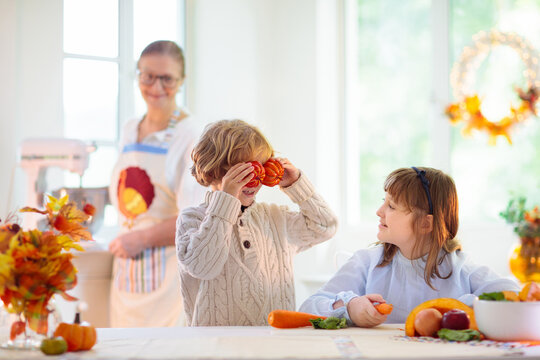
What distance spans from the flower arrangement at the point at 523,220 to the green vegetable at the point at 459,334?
1.73m

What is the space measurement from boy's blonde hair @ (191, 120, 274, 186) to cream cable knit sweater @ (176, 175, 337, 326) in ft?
0.22

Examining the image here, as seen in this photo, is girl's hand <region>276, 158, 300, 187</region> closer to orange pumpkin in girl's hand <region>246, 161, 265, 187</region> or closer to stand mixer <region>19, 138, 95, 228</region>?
orange pumpkin in girl's hand <region>246, 161, 265, 187</region>

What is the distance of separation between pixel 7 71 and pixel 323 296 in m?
2.00

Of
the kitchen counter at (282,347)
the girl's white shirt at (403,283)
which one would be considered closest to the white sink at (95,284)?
the girl's white shirt at (403,283)

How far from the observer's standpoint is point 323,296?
1766 millimetres

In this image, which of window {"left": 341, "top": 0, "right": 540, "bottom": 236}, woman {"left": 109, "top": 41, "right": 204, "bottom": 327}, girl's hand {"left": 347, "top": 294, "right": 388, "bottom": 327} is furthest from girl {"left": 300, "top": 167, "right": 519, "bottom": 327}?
window {"left": 341, "top": 0, "right": 540, "bottom": 236}

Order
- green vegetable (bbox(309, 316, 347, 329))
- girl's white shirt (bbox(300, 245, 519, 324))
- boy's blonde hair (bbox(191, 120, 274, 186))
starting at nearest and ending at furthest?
green vegetable (bbox(309, 316, 347, 329)) < girl's white shirt (bbox(300, 245, 519, 324)) < boy's blonde hair (bbox(191, 120, 274, 186))

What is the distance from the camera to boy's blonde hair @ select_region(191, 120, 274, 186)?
1854mm

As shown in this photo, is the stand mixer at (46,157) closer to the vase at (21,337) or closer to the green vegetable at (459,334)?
the vase at (21,337)

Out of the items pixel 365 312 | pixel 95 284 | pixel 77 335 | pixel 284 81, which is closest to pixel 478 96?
pixel 284 81

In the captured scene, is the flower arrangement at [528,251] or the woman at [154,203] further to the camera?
the flower arrangement at [528,251]

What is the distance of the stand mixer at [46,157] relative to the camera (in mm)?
2684

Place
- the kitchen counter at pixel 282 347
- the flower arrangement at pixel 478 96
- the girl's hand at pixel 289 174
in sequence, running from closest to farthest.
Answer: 1. the kitchen counter at pixel 282 347
2. the girl's hand at pixel 289 174
3. the flower arrangement at pixel 478 96

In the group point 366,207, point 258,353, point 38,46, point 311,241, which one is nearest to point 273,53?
point 366,207
